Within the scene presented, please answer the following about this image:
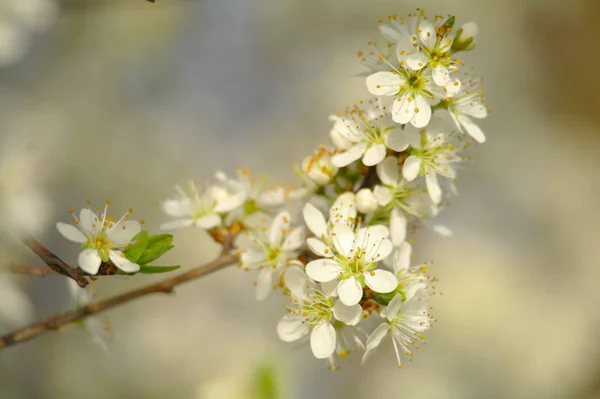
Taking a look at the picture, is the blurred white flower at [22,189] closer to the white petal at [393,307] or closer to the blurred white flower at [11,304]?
the blurred white flower at [11,304]

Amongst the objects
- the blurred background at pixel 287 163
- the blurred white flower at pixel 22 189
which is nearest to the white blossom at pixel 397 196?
the blurred white flower at pixel 22 189

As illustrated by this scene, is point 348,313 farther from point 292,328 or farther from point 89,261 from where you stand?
point 89,261


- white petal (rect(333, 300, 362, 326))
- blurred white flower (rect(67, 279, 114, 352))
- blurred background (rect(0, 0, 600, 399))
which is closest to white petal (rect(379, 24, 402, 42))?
white petal (rect(333, 300, 362, 326))

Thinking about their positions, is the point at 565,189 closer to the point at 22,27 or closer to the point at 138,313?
the point at 138,313

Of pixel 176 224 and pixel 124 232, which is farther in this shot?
pixel 176 224

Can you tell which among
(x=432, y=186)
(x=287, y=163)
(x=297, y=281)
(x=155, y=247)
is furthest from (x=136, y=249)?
(x=287, y=163)

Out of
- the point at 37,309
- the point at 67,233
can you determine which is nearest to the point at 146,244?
the point at 67,233

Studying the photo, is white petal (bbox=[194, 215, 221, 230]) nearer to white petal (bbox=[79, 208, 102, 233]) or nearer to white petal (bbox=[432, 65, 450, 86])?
white petal (bbox=[79, 208, 102, 233])
